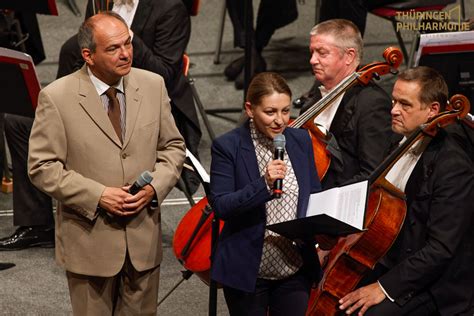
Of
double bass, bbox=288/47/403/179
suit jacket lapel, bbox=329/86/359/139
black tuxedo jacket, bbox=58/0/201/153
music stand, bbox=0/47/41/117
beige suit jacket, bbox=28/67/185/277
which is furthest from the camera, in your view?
black tuxedo jacket, bbox=58/0/201/153

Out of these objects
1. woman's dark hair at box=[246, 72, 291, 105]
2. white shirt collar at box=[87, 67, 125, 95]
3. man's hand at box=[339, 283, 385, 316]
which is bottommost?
man's hand at box=[339, 283, 385, 316]

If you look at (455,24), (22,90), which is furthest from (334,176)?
(455,24)

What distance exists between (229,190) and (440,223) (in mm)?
872

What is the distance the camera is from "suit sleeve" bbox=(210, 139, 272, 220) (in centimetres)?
368

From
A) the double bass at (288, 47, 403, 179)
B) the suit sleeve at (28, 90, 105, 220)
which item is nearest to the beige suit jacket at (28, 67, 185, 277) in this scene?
the suit sleeve at (28, 90, 105, 220)

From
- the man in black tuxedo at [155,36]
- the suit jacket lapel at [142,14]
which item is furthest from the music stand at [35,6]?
the suit jacket lapel at [142,14]

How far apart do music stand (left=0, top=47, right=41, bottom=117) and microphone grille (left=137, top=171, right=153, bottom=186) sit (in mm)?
1380

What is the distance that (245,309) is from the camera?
390cm

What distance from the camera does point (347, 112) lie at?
4.65 m

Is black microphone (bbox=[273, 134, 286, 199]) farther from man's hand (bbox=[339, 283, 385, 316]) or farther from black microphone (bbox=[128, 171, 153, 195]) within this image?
man's hand (bbox=[339, 283, 385, 316])

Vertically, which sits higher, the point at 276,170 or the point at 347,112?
the point at 276,170

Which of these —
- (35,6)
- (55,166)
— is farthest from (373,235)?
(35,6)

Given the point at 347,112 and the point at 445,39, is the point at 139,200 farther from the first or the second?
the point at 445,39

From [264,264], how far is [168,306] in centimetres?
140
